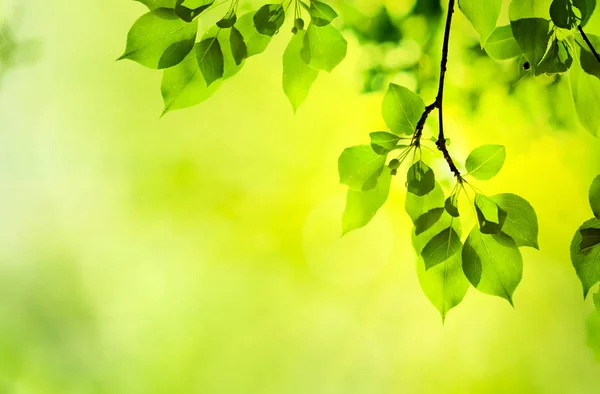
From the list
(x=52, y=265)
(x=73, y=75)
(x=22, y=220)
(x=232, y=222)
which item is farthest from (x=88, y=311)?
(x=73, y=75)

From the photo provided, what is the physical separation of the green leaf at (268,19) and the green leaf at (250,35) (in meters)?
0.02

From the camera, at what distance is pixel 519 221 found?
40 centimetres

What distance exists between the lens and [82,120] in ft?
3.69

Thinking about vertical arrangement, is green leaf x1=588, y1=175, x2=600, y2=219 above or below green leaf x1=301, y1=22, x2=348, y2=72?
below

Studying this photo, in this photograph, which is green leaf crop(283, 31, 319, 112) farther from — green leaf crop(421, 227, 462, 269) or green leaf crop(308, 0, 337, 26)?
green leaf crop(421, 227, 462, 269)

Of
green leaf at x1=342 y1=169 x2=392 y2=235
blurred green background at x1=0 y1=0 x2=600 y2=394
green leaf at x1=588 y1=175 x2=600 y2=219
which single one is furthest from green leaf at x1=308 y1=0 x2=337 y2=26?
blurred green background at x1=0 y1=0 x2=600 y2=394

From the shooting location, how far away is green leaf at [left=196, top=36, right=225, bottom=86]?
0.39 metres

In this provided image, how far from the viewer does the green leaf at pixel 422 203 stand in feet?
1.37

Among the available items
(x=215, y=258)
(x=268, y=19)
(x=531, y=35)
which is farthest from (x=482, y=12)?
(x=215, y=258)

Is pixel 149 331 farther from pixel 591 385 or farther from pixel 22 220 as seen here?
pixel 591 385

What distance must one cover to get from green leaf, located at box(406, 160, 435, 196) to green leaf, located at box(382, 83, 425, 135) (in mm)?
30

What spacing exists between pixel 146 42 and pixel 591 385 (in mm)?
1065

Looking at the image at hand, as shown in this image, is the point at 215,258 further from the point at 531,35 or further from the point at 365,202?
the point at 531,35

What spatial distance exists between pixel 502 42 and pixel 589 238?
0.15 m
